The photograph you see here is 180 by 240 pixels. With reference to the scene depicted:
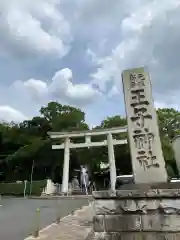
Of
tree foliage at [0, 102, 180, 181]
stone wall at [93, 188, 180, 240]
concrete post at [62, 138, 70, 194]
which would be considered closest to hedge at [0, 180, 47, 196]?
concrete post at [62, 138, 70, 194]

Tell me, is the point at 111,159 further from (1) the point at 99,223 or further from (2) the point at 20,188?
(1) the point at 99,223

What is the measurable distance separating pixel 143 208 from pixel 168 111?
37.2 metres

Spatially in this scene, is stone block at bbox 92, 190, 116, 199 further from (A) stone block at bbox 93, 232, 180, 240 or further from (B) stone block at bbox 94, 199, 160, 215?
(A) stone block at bbox 93, 232, 180, 240

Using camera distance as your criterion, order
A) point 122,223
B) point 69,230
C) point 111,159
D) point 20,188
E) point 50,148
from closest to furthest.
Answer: point 122,223, point 69,230, point 111,159, point 20,188, point 50,148

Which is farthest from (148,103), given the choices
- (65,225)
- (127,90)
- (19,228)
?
(19,228)

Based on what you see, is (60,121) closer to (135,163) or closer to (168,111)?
(168,111)

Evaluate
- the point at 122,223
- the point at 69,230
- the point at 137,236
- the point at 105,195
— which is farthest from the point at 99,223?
the point at 69,230

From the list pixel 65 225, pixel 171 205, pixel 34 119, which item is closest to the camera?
pixel 171 205

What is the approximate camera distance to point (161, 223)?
17.3 feet

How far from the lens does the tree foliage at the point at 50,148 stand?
33.6 metres

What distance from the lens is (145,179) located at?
6.49 m

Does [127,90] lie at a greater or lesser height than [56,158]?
lesser

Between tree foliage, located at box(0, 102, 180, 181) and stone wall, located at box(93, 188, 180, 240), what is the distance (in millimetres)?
25677

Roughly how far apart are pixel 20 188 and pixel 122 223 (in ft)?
86.5
